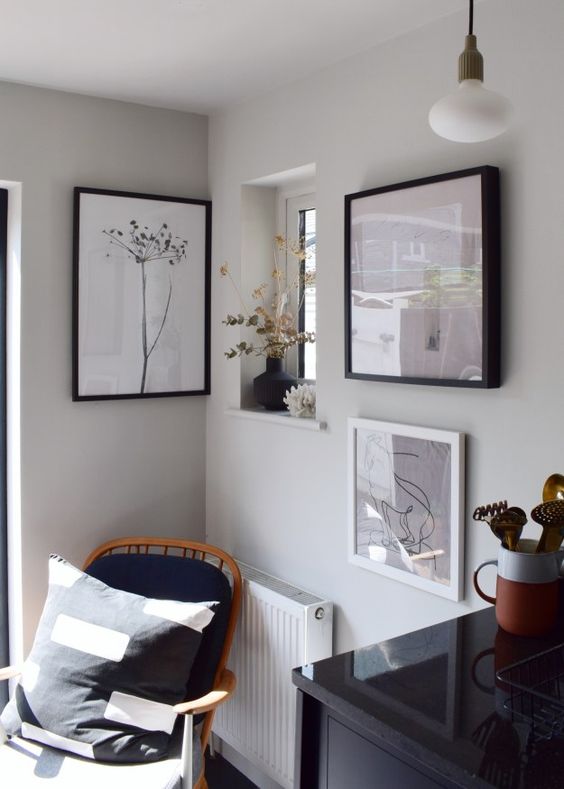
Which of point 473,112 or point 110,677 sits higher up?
point 473,112

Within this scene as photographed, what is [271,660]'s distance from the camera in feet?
8.38

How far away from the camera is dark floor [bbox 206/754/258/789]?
9.02 feet

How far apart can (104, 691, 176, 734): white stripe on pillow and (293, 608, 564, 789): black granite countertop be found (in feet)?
3.10

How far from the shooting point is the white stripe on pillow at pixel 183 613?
232 cm

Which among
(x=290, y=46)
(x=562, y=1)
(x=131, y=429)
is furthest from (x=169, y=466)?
(x=562, y=1)

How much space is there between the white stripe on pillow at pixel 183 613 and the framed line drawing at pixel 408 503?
47 centimetres

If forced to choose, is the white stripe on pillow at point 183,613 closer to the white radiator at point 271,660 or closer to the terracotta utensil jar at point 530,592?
the white radiator at point 271,660

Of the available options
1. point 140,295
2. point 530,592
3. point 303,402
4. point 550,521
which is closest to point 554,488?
point 550,521

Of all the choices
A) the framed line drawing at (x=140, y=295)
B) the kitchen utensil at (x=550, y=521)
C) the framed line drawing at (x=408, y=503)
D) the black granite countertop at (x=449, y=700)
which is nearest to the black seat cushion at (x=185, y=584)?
the framed line drawing at (x=408, y=503)

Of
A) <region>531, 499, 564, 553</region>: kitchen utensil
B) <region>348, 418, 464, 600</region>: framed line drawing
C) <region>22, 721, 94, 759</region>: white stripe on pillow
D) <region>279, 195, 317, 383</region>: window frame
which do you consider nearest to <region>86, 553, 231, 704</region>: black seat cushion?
<region>22, 721, 94, 759</region>: white stripe on pillow

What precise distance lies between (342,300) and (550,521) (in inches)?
40.6

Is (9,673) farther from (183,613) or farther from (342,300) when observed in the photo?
(342,300)

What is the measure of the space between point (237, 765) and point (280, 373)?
4.69ft

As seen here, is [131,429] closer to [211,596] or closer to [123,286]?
[123,286]
